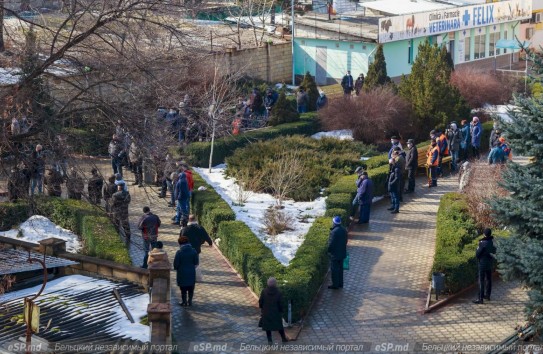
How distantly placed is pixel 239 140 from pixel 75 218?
303 inches

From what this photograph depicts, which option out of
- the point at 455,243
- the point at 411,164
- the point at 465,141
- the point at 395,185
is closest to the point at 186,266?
the point at 455,243

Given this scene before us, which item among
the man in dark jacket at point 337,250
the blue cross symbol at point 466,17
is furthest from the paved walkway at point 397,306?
the blue cross symbol at point 466,17

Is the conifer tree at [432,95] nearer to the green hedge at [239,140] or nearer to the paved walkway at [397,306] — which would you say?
the green hedge at [239,140]

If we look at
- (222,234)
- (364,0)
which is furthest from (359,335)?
(364,0)

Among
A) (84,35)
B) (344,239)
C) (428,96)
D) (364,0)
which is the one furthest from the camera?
(364,0)

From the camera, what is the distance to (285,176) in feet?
77.6

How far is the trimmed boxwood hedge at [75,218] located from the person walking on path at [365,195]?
17.3 ft

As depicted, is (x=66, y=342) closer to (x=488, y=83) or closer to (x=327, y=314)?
(x=327, y=314)

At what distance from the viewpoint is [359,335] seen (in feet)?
54.5

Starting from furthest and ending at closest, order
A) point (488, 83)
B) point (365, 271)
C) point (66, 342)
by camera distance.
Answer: point (488, 83) < point (365, 271) < point (66, 342)

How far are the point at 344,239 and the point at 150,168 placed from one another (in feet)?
12.3

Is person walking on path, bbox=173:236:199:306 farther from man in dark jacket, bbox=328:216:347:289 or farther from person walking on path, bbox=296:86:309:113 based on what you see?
person walking on path, bbox=296:86:309:113

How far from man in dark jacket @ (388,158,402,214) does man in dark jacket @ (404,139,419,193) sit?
4.42ft

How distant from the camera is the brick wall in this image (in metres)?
38.0
